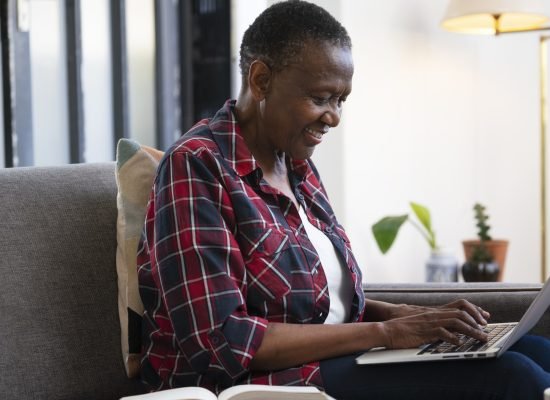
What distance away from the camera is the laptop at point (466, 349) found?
127 cm

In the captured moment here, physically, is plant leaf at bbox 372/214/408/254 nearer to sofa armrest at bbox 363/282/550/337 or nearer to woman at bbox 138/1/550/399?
sofa armrest at bbox 363/282/550/337

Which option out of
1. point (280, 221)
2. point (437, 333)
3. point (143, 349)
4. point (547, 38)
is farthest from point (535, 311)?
point (547, 38)

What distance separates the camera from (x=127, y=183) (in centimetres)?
151

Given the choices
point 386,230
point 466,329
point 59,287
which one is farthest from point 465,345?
point 386,230

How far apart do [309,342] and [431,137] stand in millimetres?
2071

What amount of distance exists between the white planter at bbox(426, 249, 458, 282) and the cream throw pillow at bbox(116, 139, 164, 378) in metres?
1.64

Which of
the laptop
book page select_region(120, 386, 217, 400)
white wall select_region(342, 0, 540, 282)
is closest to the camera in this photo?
book page select_region(120, 386, 217, 400)

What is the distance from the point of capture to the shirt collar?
55.9 inches

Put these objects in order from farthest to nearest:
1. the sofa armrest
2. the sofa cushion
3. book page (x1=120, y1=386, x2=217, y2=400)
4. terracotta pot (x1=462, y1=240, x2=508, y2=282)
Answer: terracotta pot (x1=462, y1=240, x2=508, y2=282) < the sofa armrest < the sofa cushion < book page (x1=120, y1=386, x2=217, y2=400)

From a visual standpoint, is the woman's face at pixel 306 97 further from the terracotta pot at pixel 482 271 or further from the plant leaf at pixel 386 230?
the terracotta pot at pixel 482 271

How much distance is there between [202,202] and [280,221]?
169 mm

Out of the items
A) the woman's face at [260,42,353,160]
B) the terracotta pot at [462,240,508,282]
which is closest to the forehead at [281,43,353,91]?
the woman's face at [260,42,353,160]

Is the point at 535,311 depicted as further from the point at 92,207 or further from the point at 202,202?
the point at 92,207

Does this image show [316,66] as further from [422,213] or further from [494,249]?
[494,249]
